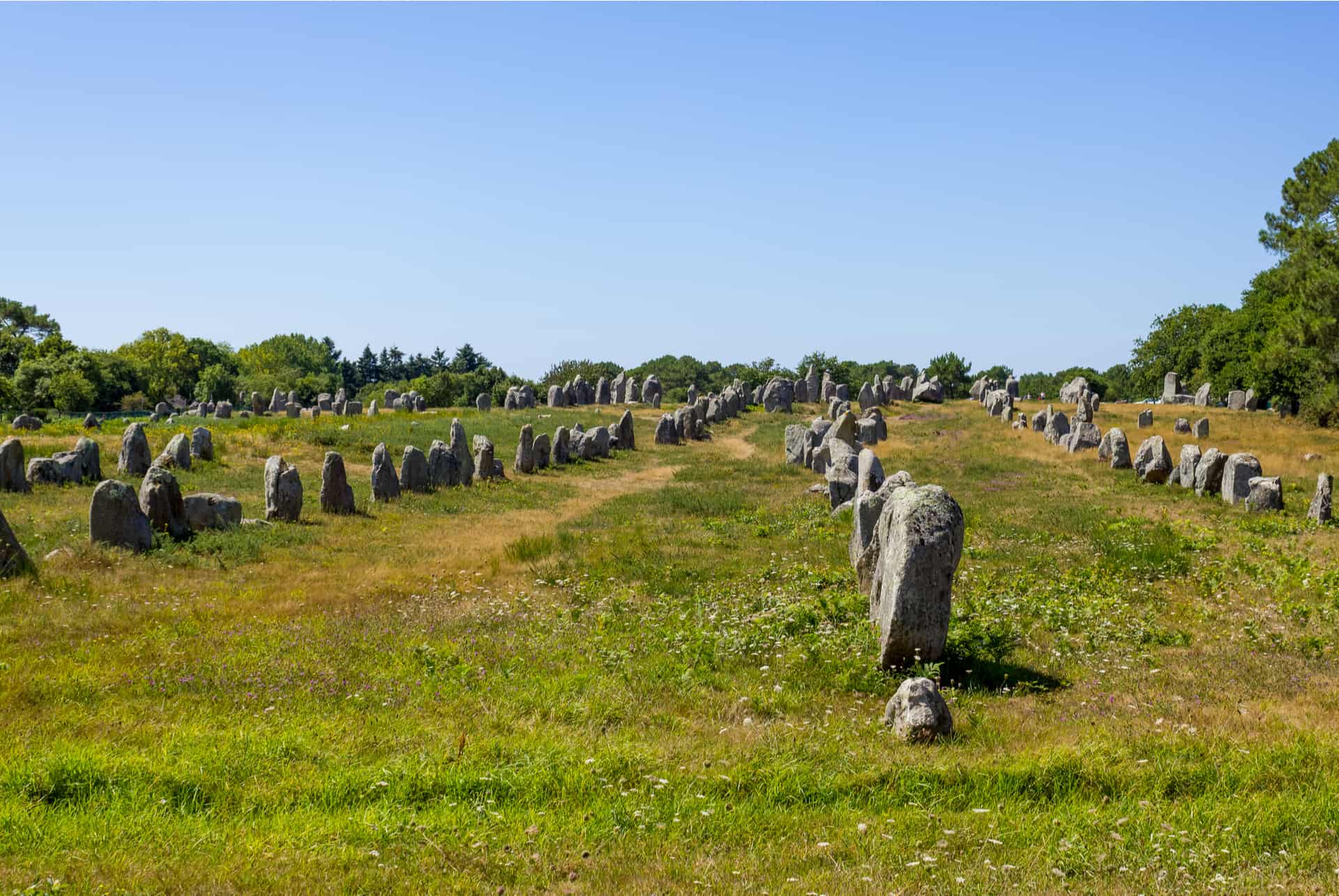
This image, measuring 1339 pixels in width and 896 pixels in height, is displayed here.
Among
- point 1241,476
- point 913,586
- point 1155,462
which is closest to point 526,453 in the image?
point 1155,462

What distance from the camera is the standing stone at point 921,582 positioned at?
44.2 feet

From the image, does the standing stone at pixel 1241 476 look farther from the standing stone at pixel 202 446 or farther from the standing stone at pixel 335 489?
the standing stone at pixel 202 446

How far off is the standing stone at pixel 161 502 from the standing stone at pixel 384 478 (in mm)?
8315

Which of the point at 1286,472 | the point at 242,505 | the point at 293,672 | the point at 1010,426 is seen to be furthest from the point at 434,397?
the point at 293,672

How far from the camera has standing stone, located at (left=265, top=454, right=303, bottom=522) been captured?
1041 inches

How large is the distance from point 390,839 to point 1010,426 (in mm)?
55871

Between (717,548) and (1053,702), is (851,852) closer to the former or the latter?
(1053,702)

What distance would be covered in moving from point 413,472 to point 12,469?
37.7 feet

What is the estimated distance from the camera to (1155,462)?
3578cm

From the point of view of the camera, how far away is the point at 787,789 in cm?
932

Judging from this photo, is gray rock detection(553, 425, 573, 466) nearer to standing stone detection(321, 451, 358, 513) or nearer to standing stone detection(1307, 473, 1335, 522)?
standing stone detection(321, 451, 358, 513)

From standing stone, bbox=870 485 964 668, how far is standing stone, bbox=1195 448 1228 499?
72.3ft


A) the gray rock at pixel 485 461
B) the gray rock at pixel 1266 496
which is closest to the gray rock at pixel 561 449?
the gray rock at pixel 485 461

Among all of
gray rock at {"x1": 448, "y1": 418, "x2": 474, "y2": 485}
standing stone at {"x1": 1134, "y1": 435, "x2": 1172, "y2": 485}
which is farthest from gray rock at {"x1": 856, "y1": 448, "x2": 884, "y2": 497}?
gray rock at {"x1": 448, "y1": 418, "x2": 474, "y2": 485}
